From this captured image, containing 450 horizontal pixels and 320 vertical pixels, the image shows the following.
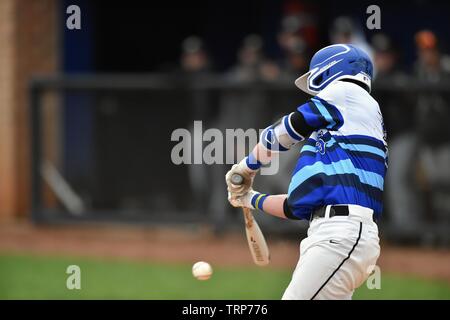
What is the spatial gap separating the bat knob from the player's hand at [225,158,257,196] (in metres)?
0.01

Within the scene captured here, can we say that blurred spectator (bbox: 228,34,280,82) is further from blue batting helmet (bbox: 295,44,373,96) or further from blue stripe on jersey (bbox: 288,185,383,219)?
blue stripe on jersey (bbox: 288,185,383,219)

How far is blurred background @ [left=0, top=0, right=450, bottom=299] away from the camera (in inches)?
406

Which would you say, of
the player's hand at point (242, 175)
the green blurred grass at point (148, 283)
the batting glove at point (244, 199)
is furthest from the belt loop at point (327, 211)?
the green blurred grass at point (148, 283)

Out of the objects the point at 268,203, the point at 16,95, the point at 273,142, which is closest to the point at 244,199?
the point at 268,203

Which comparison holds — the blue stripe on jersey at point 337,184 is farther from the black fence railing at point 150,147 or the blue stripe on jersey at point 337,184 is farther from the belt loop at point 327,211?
the black fence railing at point 150,147

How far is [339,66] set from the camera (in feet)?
17.3

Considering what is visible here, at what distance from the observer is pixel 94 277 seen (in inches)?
380

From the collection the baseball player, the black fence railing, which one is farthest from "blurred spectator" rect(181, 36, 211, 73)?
the baseball player

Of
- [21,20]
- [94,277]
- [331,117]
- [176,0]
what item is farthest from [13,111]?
[331,117]

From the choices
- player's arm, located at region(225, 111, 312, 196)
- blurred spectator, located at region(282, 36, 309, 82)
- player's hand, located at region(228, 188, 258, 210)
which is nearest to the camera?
player's arm, located at region(225, 111, 312, 196)

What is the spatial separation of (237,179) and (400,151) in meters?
6.05

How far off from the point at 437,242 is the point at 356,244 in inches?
263

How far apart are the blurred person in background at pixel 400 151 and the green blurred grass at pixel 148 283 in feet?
4.62

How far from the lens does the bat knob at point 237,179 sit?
5422 mm
